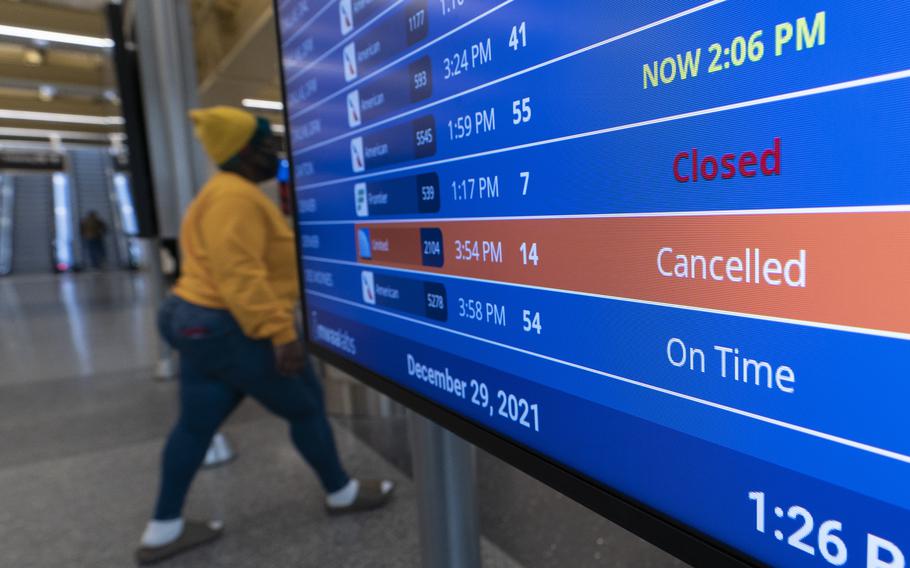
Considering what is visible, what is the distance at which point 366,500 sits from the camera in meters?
2.27

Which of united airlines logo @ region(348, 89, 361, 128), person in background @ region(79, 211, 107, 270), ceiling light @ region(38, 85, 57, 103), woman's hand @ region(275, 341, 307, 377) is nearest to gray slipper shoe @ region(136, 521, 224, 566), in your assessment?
woman's hand @ region(275, 341, 307, 377)

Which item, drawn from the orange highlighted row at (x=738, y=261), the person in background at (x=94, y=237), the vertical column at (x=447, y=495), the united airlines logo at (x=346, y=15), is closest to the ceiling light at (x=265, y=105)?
the united airlines logo at (x=346, y=15)

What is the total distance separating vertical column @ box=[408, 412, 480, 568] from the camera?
1186 mm

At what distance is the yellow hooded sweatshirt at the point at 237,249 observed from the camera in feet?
6.23

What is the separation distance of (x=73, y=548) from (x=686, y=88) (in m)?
2.49

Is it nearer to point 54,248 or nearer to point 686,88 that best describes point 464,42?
point 686,88

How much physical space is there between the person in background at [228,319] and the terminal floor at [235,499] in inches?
9.1

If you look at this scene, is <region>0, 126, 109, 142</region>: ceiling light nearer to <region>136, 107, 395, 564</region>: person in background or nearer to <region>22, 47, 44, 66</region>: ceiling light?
<region>22, 47, 44, 66</region>: ceiling light

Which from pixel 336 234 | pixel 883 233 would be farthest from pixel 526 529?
pixel 883 233

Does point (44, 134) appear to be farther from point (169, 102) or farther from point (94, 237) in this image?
point (169, 102)

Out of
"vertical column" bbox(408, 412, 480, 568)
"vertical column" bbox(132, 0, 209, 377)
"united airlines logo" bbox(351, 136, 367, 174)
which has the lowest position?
"vertical column" bbox(408, 412, 480, 568)

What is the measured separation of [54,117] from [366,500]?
1629 centimetres

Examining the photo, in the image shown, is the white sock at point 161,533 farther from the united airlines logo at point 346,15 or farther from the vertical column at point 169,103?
the vertical column at point 169,103

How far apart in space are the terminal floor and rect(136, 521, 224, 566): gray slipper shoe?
0.04m
